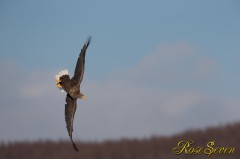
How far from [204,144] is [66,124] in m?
7.86

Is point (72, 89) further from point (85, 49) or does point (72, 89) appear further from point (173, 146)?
point (173, 146)

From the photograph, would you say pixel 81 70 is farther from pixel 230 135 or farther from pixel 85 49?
pixel 230 135

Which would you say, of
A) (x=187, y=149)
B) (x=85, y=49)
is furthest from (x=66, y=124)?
(x=187, y=149)

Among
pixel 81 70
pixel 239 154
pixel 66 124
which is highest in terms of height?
pixel 81 70

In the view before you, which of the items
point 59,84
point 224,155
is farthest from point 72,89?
point 224,155

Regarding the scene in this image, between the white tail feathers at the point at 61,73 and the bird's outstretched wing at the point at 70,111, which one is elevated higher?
the white tail feathers at the point at 61,73

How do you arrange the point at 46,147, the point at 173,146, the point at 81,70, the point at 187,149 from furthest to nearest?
the point at 46,147, the point at 173,146, the point at 187,149, the point at 81,70

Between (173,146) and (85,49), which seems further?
(173,146)

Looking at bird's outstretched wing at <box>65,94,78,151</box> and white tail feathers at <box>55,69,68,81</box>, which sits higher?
white tail feathers at <box>55,69,68,81</box>

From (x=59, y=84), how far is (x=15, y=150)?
932 centimetres

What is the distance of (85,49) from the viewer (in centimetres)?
1750

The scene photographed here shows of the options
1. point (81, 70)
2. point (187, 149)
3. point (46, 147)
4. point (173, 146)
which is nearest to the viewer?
point (81, 70)

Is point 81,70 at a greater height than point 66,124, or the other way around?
point 81,70

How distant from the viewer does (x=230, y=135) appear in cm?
2448
